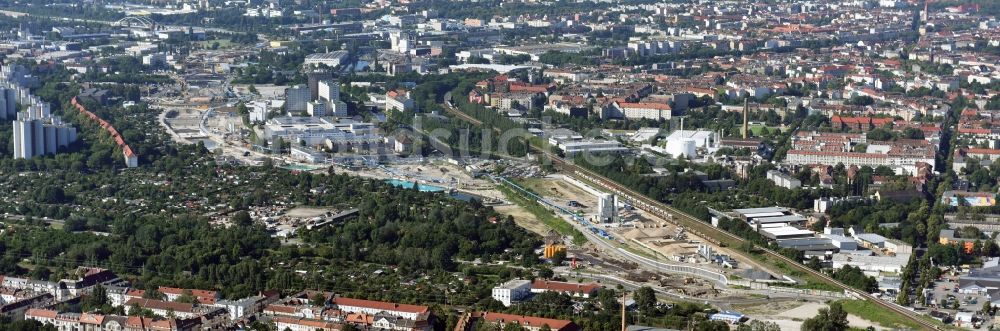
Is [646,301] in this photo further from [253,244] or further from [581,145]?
[581,145]

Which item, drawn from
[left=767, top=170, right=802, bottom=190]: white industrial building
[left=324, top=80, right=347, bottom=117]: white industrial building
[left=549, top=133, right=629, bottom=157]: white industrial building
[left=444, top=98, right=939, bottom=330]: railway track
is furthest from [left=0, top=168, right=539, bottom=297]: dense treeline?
[left=324, top=80, right=347, bottom=117]: white industrial building

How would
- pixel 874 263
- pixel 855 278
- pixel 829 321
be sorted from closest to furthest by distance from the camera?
pixel 829 321, pixel 855 278, pixel 874 263

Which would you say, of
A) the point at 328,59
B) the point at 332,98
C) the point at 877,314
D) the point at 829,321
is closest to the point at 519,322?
the point at 829,321

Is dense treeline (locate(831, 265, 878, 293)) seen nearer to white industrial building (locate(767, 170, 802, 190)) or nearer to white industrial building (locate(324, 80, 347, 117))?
Answer: white industrial building (locate(767, 170, 802, 190))

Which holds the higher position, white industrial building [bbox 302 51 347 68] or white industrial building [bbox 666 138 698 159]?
white industrial building [bbox 302 51 347 68]

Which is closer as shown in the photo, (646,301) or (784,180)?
(646,301)

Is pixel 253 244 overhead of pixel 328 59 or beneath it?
beneath
